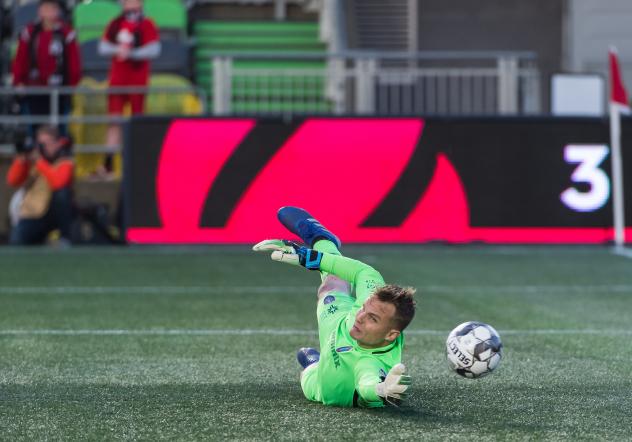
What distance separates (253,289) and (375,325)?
5.86 m

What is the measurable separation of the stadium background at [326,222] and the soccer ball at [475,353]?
5.1 inches

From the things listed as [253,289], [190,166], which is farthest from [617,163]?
[253,289]

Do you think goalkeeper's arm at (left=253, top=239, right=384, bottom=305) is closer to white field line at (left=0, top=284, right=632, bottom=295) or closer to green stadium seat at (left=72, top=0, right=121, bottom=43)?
white field line at (left=0, top=284, right=632, bottom=295)

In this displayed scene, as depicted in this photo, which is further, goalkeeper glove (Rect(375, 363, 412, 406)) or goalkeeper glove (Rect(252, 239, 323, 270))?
goalkeeper glove (Rect(252, 239, 323, 270))

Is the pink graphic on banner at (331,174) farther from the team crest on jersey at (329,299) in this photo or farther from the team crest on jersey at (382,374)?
the team crest on jersey at (382,374)

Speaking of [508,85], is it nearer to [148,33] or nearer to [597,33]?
[148,33]

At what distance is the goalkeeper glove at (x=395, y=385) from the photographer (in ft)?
18.4

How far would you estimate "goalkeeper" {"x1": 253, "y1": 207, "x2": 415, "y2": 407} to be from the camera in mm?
5949

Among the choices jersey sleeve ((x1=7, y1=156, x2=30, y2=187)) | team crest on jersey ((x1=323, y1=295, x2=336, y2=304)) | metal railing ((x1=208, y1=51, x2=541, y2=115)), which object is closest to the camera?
team crest on jersey ((x1=323, y1=295, x2=336, y2=304))

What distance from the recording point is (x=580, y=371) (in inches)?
291

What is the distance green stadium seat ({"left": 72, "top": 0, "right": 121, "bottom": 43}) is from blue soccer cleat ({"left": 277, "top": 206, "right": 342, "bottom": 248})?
49.0ft

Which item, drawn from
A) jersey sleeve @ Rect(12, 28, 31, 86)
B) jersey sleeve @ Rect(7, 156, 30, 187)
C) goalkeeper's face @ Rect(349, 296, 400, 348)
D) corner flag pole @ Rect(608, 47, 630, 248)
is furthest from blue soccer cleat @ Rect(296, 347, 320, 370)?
jersey sleeve @ Rect(12, 28, 31, 86)

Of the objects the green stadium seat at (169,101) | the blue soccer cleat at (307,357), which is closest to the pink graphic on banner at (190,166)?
A: the green stadium seat at (169,101)

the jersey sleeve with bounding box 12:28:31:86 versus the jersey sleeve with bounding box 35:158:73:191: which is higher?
the jersey sleeve with bounding box 12:28:31:86
